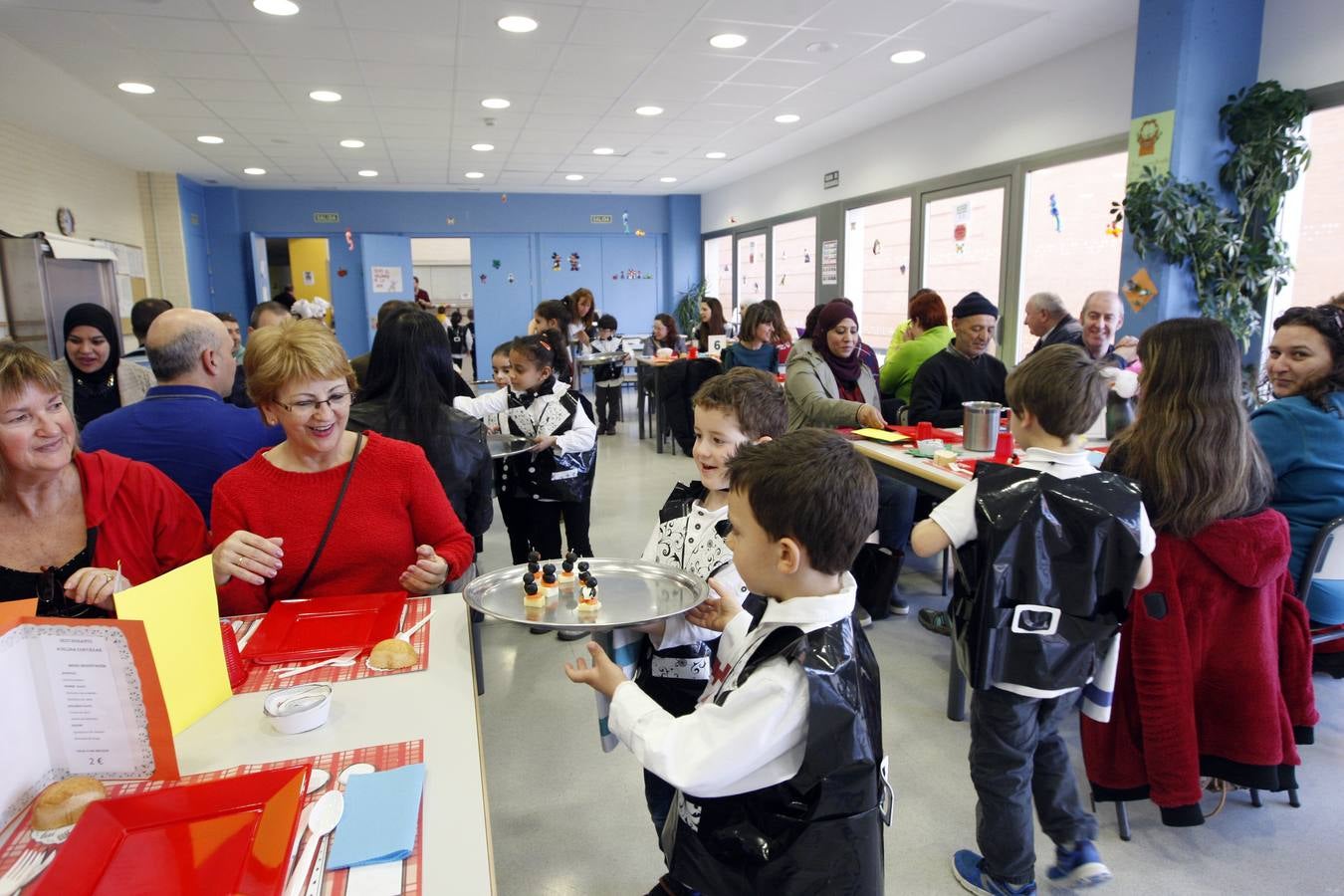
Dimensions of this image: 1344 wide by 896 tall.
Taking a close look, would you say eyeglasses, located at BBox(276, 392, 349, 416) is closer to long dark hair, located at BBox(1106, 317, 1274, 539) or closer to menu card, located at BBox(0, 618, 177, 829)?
menu card, located at BBox(0, 618, 177, 829)

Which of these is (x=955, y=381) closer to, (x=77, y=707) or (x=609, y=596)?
(x=609, y=596)

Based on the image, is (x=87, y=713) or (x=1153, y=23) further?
(x=1153, y=23)

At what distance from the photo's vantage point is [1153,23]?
4.20m

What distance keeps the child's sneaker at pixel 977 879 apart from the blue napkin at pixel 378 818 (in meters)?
1.47

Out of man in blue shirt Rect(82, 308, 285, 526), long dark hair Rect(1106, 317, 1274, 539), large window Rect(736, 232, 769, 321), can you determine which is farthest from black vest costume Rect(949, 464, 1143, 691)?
large window Rect(736, 232, 769, 321)

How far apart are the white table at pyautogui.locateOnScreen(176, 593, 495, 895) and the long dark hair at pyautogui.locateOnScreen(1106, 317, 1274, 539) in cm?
164

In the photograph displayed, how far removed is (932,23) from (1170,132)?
1427mm

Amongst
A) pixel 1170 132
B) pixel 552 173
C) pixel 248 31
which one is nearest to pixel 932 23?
pixel 1170 132

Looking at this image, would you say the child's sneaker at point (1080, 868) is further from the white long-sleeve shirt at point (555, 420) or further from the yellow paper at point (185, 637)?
the white long-sleeve shirt at point (555, 420)

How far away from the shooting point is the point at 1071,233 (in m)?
5.59

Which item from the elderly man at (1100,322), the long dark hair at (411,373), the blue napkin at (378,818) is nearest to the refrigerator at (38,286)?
the long dark hair at (411,373)

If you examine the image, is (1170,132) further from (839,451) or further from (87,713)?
(87,713)

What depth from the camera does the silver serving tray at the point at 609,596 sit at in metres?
1.31

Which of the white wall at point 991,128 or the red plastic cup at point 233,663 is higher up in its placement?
the white wall at point 991,128
